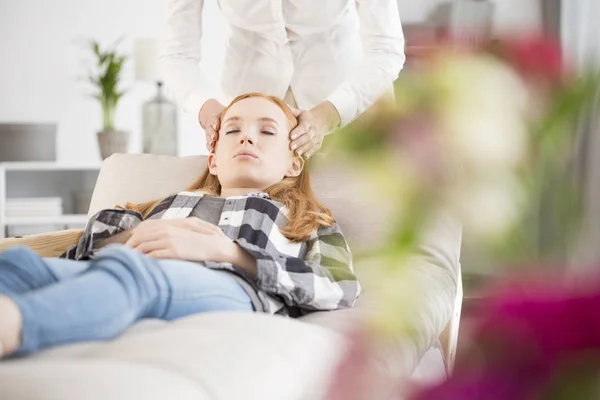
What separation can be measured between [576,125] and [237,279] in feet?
4.23

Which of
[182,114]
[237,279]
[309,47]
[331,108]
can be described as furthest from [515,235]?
[182,114]

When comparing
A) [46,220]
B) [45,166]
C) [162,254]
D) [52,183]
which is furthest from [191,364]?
[52,183]

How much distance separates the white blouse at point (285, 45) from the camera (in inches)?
80.6

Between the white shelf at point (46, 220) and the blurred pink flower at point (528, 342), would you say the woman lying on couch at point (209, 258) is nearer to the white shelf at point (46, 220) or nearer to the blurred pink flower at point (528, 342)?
the blurred pink flower at point (528, 342)

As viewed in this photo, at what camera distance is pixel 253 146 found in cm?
173

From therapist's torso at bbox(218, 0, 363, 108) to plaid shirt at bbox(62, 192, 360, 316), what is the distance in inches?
17.8

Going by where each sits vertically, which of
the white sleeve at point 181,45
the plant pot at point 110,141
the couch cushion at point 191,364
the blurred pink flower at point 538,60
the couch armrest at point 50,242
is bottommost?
the plant pot at point 110,141

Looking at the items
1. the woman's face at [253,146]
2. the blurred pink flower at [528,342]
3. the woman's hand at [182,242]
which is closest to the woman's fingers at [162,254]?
the woman's hand at [182,242]

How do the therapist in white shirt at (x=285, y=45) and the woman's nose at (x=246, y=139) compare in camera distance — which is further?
the therapist in white shirt at (x=285, y=45)

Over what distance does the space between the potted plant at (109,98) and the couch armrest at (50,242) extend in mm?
2141

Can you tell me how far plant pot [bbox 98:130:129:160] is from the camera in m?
3.88

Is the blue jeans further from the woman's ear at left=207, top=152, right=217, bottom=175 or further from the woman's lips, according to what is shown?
the woman's ear at left=207, top=152, right=217, bottom=175

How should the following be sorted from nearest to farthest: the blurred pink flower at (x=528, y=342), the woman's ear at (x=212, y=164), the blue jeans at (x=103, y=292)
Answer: the blurred pink flower at (x=528, y=342)
the blue jeans at (x=103, y=292)
the woman's ear at (x=212, y=164)

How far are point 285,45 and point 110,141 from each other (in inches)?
77.2
